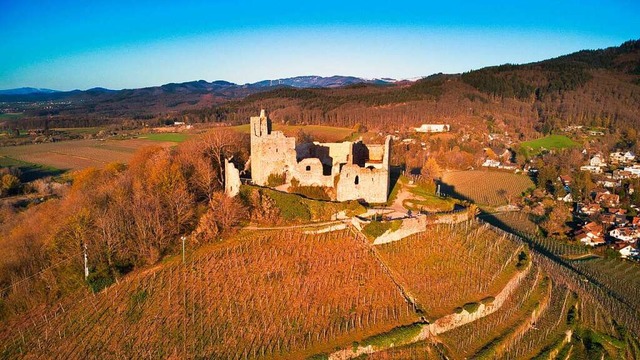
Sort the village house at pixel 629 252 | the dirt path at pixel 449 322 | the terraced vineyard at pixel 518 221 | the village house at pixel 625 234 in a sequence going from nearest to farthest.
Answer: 1. the dirt path at pixel 449 322
2. the village house at pixel 629 252
3. the village house at pixel 625 234
4. the terraced vineyard at pixel 518 221

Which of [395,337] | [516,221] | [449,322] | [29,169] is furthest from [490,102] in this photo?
[395,337]

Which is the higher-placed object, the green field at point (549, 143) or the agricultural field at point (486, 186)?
→ the green field at point (549, 143)

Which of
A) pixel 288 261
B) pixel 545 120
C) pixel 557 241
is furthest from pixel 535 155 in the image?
pixel 288 261

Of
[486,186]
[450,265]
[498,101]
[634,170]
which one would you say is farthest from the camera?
[498,101]

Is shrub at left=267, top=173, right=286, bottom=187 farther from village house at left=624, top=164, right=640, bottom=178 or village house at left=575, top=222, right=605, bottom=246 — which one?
village house at left=624, top=164, right=640, bottom=178

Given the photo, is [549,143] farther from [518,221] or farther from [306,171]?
[306,171]

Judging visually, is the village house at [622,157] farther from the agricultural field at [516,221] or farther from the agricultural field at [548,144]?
the agricultural field at [516,221]

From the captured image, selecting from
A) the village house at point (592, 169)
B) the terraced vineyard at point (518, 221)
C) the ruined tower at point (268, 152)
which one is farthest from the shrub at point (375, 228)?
the village house at point (592, 169)

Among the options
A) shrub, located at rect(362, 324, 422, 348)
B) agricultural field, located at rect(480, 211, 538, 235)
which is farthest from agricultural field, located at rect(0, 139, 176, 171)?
shrub, located at rect(362, 324, 422, 348)
